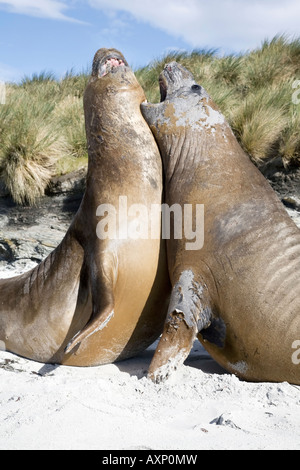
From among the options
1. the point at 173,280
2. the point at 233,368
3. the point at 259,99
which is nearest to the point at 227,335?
the point at 233,368

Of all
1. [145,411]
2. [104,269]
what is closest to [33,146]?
[104,269]

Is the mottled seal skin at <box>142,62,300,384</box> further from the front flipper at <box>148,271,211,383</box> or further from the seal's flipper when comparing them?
the seal's flipper

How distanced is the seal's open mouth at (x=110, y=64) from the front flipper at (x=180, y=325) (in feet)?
5.58

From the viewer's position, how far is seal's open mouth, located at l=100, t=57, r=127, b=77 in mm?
4305

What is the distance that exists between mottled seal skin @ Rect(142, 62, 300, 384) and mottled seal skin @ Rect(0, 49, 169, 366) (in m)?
0.20

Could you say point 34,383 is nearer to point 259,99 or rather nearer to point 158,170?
point 158,170

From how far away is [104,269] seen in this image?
12.0ft

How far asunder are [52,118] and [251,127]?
9.70ft

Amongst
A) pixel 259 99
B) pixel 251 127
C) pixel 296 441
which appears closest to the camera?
pixel 296 441

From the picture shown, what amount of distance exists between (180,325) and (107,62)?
2074 mm

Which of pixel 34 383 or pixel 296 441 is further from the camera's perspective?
pixel 34 383

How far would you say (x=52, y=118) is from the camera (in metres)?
8.77
